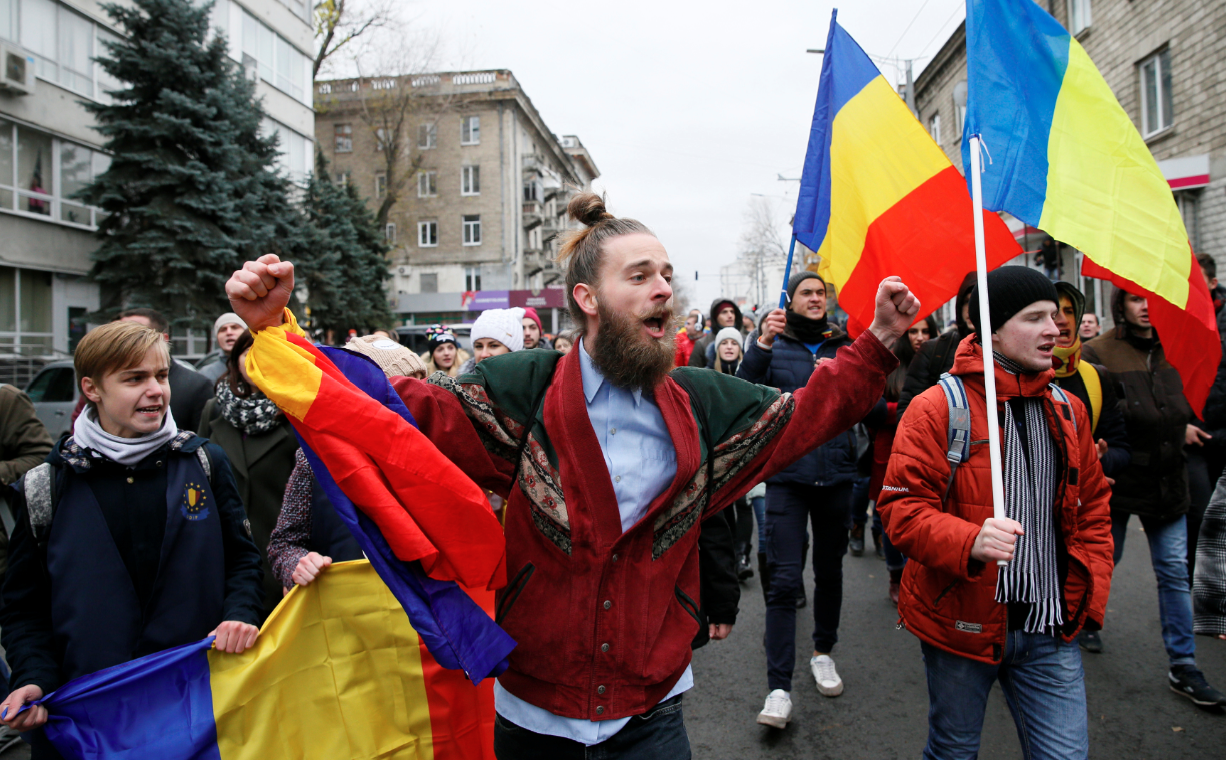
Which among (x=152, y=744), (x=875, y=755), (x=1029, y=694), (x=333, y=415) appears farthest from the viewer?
(x=875, y=755)

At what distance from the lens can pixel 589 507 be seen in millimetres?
2012

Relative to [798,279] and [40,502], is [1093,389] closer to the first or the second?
[798,279]

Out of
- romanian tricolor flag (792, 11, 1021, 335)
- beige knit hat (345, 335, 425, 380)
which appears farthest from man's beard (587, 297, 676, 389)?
beige knit hat (345, 335, 425, 380)

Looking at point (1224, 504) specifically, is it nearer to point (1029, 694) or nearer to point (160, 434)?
point (1029, 694)

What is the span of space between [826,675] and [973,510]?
2.18 m

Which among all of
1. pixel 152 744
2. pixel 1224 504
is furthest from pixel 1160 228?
pixel 152 744

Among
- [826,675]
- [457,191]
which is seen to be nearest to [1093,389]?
[826,675]

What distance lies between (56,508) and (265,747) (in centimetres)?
108

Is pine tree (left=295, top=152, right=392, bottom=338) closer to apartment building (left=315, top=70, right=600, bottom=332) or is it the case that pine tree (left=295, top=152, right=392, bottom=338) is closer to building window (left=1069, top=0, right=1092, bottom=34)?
apartment building (left=315, top=70, right=600, bottom=332)

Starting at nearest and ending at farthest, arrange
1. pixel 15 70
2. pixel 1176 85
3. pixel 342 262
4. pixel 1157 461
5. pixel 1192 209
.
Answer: pixel 1157 461, pixel 1192 209, pixel 1176 85, pixel 15 70, pixel 342 262

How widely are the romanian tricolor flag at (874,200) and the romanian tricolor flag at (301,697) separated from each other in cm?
205

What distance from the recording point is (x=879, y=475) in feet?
16.2

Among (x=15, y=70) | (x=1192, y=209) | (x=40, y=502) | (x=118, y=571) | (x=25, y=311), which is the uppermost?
(x=15, y=70)

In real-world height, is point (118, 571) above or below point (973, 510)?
below
